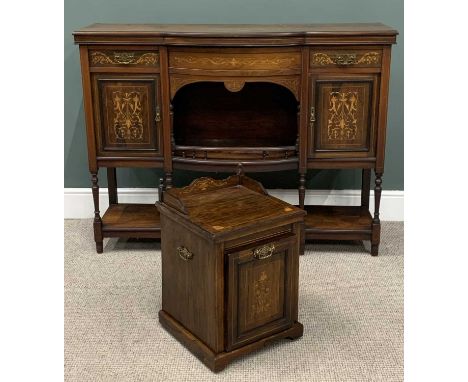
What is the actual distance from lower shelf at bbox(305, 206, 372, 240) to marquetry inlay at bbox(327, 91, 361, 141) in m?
0.47

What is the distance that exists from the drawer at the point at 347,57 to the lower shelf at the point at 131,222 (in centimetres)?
114

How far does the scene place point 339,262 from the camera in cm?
334

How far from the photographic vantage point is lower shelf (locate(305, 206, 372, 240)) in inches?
133

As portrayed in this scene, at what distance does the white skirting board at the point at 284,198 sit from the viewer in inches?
150

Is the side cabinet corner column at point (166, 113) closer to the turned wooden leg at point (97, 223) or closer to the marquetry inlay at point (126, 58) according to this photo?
the marquetry inlay at point (126, 58)

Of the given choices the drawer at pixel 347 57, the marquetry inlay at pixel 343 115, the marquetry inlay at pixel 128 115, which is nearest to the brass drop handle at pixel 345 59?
the drawer at pixel 347 57

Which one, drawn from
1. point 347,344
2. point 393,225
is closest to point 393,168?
point 393,225

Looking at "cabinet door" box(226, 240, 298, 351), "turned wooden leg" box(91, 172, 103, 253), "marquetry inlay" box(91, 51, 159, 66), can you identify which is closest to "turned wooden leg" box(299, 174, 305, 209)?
"cabinet door" box(226, 240, 298, 351)

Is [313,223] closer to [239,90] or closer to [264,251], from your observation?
[239,90]

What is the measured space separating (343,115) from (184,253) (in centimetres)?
114

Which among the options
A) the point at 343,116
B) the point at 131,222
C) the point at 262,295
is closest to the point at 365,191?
the point at 343,116

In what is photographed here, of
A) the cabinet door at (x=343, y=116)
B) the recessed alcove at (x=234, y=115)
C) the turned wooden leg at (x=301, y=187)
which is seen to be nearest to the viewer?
the cabinet door at (x=343, y=116)

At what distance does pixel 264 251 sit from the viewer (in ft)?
7.97

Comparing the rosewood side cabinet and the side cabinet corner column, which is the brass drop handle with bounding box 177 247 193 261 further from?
the side cabinet corner column
